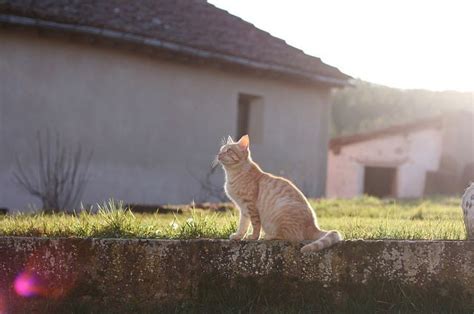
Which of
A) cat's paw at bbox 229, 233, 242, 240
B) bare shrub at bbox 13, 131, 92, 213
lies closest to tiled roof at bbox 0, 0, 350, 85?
bare shrub at bbox 13, 131, 92, 213

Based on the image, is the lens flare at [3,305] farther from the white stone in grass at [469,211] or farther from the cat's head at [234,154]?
the white stone in grass at [469,211]

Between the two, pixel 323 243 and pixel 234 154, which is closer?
pixel 323 243

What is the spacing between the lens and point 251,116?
13586mm

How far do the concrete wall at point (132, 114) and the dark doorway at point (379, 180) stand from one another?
9999 mm

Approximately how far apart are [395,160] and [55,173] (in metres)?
15.7

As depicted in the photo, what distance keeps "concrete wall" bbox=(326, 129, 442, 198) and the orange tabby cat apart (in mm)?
17868

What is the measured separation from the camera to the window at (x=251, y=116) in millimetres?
13414

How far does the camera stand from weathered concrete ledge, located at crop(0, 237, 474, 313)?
14.1ft

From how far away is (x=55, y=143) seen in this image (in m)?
10.2

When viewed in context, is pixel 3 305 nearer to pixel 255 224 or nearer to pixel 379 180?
pixel 255 224

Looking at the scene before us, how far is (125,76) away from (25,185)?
2.65 m

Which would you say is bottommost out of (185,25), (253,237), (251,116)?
(253,237)

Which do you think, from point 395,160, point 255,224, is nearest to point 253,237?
point 255,224

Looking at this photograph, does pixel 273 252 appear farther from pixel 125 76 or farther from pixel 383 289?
pixel 125 76
